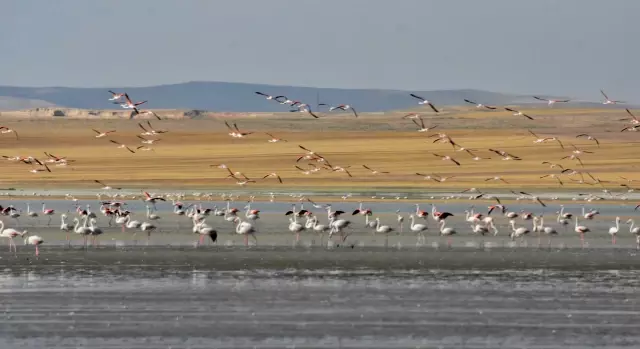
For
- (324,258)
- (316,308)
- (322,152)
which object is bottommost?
(316,308)

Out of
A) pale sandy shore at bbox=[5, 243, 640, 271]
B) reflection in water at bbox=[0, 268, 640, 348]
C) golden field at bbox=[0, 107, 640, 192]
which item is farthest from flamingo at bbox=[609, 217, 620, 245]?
golden field at bbox=[0, 107, 640, 192]

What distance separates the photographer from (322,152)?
91.4 meters

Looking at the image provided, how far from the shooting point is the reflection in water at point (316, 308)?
67.2ft

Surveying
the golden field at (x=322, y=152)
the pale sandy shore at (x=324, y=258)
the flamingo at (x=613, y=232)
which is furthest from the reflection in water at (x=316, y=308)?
the golden field at (x=322, y=152)

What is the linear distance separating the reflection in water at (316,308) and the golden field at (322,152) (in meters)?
35.0

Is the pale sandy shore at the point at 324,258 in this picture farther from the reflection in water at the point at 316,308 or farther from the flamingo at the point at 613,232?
the flamingo at the point at 613,232

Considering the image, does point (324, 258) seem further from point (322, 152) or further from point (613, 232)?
point (322, 152)

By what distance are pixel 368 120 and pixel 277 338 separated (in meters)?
118

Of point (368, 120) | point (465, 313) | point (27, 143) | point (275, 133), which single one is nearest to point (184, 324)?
point (465, 313)

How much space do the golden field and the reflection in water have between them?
34973 millimetres

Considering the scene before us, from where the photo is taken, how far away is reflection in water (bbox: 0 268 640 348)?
20.5m

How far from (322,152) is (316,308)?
67.9m

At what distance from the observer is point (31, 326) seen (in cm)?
2136

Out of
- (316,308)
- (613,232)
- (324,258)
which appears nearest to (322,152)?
(613,232)
